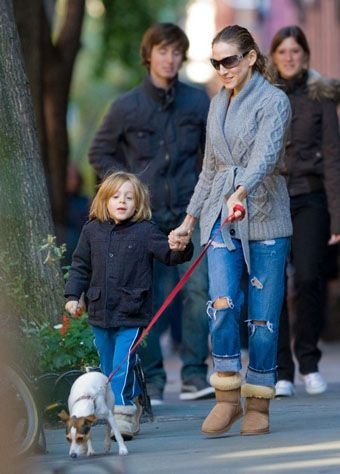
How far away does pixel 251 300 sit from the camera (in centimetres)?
867

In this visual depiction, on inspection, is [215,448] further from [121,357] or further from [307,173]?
[307,173]

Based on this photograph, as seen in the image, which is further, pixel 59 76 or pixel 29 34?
pixel 59 76

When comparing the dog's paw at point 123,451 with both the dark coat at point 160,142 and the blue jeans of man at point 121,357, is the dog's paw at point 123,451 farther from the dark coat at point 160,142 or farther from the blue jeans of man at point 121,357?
the dark coat at point 160,142

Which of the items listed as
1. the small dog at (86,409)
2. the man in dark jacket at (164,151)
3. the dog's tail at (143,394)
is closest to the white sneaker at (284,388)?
the man in dark jacket at (164,151)

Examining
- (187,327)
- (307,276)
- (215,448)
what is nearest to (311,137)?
(307,276)

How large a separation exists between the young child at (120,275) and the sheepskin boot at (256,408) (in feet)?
1.80

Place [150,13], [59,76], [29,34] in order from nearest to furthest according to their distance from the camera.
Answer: [29,34], [59,76], [150,13]

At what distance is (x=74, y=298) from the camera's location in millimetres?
8688

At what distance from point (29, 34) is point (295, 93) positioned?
213 inches

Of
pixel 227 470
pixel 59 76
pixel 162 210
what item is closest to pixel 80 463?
pixel 227 470

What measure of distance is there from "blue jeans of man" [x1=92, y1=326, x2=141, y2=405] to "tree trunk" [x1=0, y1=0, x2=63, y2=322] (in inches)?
46.1

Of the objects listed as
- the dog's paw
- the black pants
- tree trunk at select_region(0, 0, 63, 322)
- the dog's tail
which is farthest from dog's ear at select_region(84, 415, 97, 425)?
the black pants

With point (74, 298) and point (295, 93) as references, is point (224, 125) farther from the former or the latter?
point (295, 93)

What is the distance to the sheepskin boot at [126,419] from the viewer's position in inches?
340
